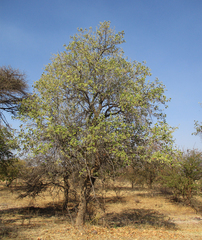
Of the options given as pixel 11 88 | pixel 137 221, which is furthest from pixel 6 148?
pixel 137 221

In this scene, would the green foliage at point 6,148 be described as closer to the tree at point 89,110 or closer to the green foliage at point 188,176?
the tree at point 89,110

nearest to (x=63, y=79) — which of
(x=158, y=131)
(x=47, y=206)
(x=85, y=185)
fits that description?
(x=158, y=131)

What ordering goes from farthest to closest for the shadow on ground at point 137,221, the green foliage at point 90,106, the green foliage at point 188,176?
the green foliage at point 188,176, the shadow on ground at point 137,221, the green foliage at point 90,106

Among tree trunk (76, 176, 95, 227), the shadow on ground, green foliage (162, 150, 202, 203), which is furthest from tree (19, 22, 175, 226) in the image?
green foliage (162, 150, 202, 203)

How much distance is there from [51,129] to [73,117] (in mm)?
1067

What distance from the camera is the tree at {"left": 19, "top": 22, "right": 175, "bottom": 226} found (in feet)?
22.0

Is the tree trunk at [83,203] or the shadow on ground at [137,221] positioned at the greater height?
the tree trunk at [83,203]

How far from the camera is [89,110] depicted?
8211mm

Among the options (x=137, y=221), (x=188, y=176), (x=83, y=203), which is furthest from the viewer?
(x=188, y=176)

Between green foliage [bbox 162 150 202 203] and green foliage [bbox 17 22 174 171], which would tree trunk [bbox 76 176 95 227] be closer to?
green foliage [bbox 17 22 174 171]

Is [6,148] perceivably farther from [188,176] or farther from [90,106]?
[188,176]

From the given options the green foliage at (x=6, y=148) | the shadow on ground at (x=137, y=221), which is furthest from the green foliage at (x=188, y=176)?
the green foliage at (x=6, y=148)

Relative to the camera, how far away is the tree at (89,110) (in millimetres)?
6715

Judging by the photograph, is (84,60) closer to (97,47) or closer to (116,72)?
(97,47)
